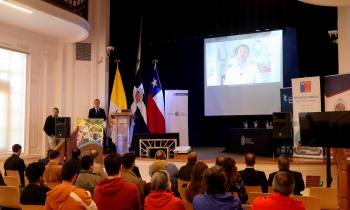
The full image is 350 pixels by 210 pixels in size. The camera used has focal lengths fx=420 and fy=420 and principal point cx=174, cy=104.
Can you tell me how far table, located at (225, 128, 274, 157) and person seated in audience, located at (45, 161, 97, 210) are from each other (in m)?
7.03

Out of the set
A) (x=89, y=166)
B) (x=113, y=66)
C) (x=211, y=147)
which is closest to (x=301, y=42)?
(x=211, y=147)

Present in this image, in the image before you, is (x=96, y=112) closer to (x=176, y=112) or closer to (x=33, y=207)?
(x=176, y=112)

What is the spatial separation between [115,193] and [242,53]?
8.09m

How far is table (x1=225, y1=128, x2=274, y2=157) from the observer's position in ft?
31.7

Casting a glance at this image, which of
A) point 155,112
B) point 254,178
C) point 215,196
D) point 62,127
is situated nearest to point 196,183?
point 215,196

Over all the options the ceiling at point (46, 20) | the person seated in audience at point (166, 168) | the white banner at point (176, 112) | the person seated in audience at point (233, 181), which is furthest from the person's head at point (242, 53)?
the person seated in audience at point (233, 181)

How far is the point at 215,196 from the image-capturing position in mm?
2957

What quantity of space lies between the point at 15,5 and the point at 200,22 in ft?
17.7

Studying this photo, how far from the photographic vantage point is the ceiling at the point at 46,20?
8570 mm

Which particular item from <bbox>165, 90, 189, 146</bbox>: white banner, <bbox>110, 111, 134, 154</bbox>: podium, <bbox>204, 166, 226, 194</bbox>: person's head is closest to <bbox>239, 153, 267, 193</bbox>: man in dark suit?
<bbox>204, 166, 226, 194</bbox>: person's head

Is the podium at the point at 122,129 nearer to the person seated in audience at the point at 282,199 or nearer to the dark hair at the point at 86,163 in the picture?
the dark hair at the point at 86,163

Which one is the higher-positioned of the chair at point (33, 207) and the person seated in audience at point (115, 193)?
the person seated in audience at point (115, 193)

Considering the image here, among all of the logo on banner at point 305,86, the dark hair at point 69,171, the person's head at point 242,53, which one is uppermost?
the person's head at point 242,53

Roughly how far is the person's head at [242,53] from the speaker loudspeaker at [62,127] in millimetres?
4678
